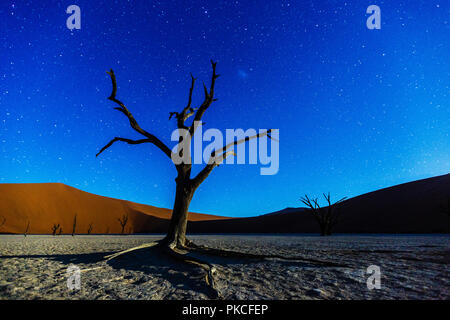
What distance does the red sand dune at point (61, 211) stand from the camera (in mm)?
49094

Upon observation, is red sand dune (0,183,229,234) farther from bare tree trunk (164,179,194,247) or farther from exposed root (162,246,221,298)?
exposed root (162,246,221,298)

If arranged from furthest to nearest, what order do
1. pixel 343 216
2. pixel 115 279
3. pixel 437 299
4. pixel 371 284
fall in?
pixel 343 216, pixel 115 279, pixel 371 284, pixel 437 299

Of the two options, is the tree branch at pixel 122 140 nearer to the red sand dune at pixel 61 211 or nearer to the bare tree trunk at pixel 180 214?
the bare tree trunk at pixel 180 214

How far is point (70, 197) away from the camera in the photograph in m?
64.1

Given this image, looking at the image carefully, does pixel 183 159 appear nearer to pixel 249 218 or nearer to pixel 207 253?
pixel 207 253

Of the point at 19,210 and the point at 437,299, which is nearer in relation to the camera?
the point at 437,299

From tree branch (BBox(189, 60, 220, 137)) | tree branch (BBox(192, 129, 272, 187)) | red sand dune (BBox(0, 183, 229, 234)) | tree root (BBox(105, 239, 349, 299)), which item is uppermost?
tree branch (BBox(189, 60, 220, 137))

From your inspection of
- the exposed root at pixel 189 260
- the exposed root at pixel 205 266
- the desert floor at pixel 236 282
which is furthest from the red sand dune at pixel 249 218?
the exposed root at pixel 205 266

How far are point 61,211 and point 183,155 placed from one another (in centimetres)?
6606

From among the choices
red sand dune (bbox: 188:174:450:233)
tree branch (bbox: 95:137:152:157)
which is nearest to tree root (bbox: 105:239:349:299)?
tree branch (bbox: 95:137:152:157)

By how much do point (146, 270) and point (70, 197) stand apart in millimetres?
74502

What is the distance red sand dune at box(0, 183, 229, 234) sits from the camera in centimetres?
4909
